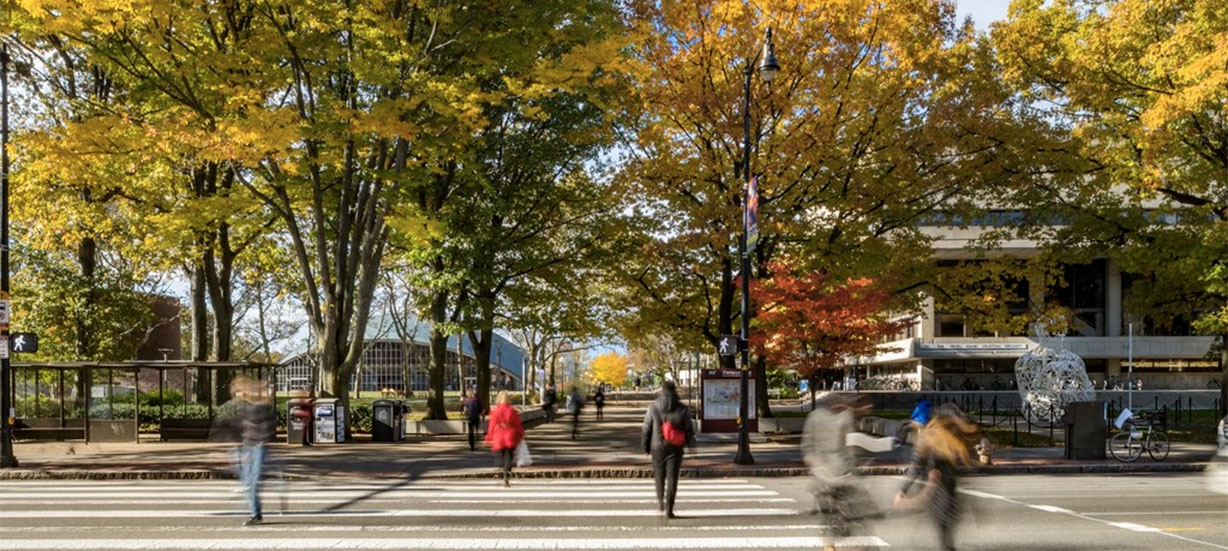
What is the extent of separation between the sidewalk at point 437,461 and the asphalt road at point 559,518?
136 cm

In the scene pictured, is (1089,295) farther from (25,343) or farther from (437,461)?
(25,343)

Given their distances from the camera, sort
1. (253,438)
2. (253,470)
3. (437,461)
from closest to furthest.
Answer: (253,470)
(253,438)
(437,461)

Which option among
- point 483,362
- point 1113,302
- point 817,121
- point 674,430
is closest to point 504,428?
point 674,430

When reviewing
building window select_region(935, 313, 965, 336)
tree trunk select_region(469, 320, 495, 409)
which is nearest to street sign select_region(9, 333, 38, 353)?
tree trunk select_region(469, 320, 495, 409)

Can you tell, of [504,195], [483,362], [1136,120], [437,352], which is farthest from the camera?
Result: [483,362]

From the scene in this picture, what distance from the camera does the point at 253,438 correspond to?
11.7m

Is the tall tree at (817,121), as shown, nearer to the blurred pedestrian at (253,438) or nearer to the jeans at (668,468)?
the jeans at (668,468)

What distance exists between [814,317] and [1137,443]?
10.8 meters

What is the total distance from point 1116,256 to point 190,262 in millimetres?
32284

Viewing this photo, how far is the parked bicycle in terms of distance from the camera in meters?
20.9

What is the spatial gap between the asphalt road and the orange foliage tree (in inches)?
524

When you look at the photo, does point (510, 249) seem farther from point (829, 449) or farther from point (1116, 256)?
point (829, 449)

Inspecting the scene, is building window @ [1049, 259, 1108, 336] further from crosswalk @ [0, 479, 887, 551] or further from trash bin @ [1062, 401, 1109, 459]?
crosswalk @ [0, 479, 887, 551]

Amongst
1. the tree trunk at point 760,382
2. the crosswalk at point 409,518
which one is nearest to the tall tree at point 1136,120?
the tree trunk at point 760,382
